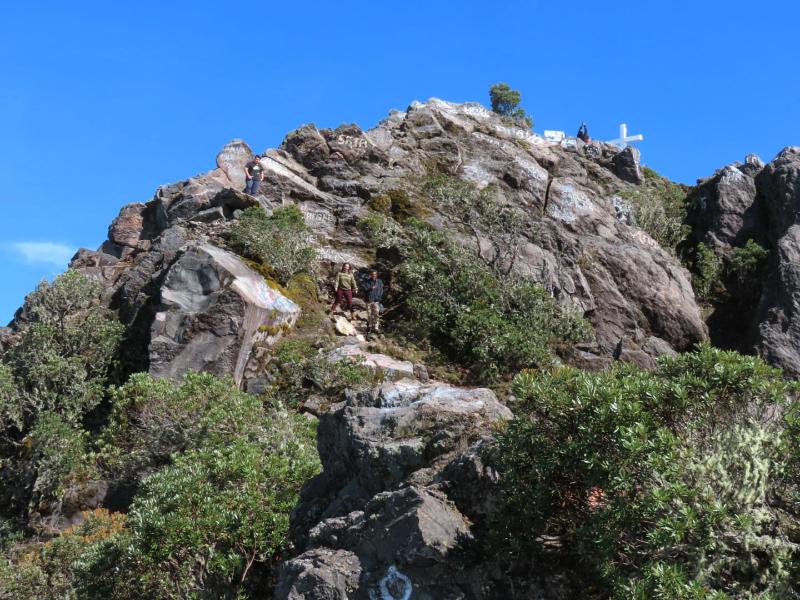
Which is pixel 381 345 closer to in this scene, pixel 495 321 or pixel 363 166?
pixel 495 321

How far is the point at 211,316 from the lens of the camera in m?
25.4

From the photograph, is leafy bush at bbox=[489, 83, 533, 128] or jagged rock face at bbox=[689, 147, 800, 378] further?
leafy bush at bbox=[489, 83, 533, 128]

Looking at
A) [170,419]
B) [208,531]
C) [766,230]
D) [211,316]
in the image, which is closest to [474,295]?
[211,316]

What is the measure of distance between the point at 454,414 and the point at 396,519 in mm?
2601

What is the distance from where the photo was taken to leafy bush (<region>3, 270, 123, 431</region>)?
973 inches

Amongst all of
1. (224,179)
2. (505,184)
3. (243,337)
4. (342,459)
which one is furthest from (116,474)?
(505,184)

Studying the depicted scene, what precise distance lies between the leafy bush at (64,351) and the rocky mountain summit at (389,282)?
94 centimetres

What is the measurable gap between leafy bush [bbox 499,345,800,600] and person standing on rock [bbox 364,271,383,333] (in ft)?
64.5

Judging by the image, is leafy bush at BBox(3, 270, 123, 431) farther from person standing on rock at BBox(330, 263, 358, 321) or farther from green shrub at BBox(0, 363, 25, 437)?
person standing on rock at BBox(330, 263, 358, 321)

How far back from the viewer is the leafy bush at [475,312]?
88.1ft

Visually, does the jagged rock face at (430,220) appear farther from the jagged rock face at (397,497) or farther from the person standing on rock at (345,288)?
the jagged rock face at (397,497)

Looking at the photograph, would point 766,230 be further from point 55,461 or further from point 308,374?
point 55,461

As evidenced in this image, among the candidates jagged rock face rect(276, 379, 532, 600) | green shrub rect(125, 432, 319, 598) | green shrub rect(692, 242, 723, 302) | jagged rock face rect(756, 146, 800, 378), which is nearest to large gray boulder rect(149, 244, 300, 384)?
green shrub rect(125, 432, 319, 598)

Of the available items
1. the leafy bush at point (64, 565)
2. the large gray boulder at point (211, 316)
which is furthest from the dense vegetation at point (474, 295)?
the leafy bush at point (64, 565)
